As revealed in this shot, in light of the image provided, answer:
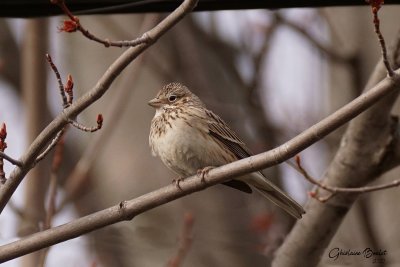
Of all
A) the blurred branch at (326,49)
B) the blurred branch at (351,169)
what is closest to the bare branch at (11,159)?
the blurred branch at (351,169)

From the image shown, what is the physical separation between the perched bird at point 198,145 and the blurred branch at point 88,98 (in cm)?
155

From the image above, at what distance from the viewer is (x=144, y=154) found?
944cm

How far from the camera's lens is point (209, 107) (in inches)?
356

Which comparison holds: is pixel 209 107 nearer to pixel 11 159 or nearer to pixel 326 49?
pixel 326 49

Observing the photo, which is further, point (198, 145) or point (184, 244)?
point (184, 244)

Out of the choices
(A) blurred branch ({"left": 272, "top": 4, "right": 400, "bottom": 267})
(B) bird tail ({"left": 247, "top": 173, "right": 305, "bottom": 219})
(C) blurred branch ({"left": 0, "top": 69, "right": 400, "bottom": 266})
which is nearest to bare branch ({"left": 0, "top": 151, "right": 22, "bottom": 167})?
(C) blurred branch ({"left": 0, "top": 69, "right": 400, "bottom": 266})

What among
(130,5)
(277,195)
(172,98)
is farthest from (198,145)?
(130,5)

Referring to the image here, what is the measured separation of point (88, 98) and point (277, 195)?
1.88m

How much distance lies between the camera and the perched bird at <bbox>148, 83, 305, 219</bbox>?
222 inches

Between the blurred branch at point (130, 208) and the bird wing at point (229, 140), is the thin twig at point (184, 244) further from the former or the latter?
the blurred branch at point (130, 208)

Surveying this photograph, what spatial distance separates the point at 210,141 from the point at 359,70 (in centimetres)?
252

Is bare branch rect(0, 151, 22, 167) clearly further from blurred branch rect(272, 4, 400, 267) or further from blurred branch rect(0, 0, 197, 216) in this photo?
blurred branch rect(272, 4, 400, 267)

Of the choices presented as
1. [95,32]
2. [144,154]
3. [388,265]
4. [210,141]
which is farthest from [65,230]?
[95,32]

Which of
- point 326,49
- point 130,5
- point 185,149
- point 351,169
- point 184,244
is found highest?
point 326,49
